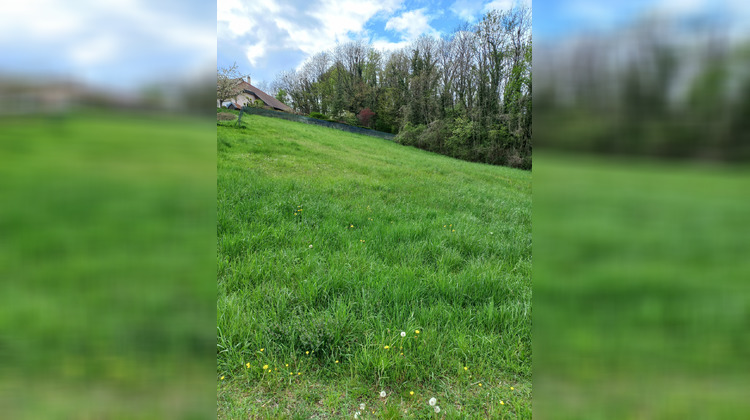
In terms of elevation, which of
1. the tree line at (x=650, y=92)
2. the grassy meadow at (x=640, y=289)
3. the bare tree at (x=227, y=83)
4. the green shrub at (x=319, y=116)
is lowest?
the grassy meadow at (x=640, y=289)

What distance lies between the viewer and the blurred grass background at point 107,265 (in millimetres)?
837

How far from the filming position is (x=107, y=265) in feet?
4.98

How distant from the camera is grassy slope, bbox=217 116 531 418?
4.89 ft

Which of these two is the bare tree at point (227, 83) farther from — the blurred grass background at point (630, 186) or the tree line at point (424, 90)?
the blurred grass background at point (630, 186)

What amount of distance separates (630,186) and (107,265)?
2.49 meters

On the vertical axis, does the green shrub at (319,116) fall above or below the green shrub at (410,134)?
above

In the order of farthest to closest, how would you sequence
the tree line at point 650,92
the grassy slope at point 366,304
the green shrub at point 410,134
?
1. the green shrub at point 410,134
2. the grassy slope at point 366,304
3. the tree line at point 650,92

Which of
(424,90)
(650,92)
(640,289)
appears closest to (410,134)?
(424,90)

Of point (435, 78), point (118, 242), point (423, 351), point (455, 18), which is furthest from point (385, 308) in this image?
point (435, 78)

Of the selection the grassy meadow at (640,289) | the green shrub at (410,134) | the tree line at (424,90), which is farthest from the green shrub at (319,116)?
the grassy meadow at (640,289)

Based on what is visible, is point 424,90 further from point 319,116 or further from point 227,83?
point 227,83

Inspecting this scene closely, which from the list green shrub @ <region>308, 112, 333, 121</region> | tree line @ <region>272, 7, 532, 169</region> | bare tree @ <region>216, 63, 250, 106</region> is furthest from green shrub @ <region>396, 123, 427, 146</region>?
bare tree @ <region>216, 63, 250, 106</region>

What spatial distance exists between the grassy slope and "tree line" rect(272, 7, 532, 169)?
2.51m

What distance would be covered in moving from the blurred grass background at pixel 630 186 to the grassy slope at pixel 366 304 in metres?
0.67
